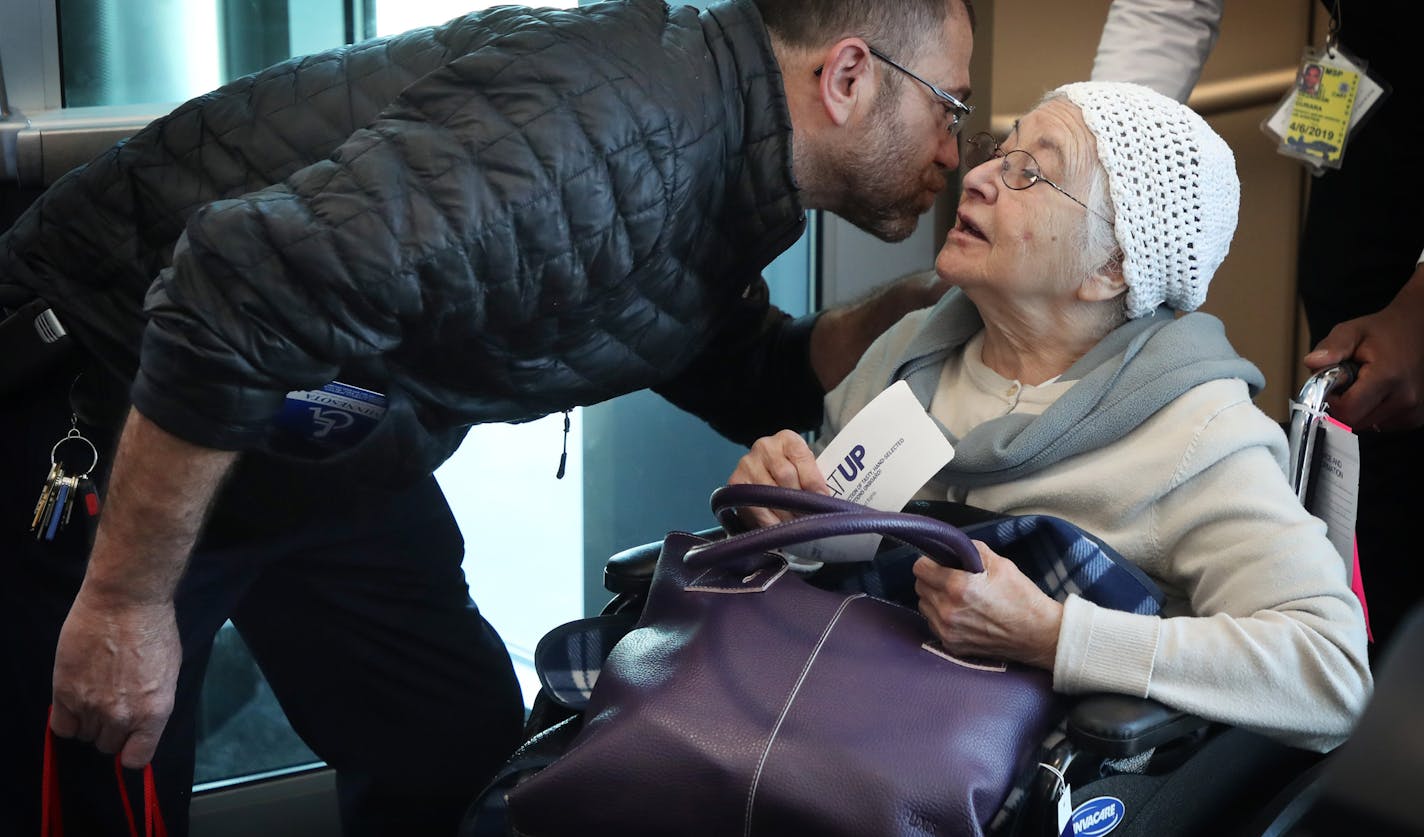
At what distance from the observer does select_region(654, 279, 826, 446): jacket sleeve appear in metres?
1.87

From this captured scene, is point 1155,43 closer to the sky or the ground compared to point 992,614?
closer to the sky

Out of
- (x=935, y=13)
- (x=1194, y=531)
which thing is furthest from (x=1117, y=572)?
(x=935, y=13)

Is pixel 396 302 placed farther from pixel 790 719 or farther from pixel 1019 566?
pixel 1019 566

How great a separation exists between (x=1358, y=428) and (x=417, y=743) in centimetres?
121

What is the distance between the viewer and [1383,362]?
143 cm

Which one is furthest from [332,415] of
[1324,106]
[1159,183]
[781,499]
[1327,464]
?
[1324,106]

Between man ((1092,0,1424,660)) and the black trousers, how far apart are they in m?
1.14

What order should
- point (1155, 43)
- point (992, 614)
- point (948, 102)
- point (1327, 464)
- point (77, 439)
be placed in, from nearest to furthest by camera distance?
point (992, 614), point (1327, 464), point (77, 439), point (948, 102), point (1155, 43)

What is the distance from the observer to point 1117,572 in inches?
48.5

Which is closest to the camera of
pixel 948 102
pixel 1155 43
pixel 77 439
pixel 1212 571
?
pixel 1212 571

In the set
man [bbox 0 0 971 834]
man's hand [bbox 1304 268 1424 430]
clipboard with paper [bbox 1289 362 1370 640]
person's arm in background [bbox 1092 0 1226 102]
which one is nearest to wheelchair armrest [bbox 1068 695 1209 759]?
clipboard with paper [bbox 1289 362 1370 640]

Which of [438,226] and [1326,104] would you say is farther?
[1326,104]

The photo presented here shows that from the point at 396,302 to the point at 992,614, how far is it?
1.96 ft

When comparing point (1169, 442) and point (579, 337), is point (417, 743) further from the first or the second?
point (1169, 442)
